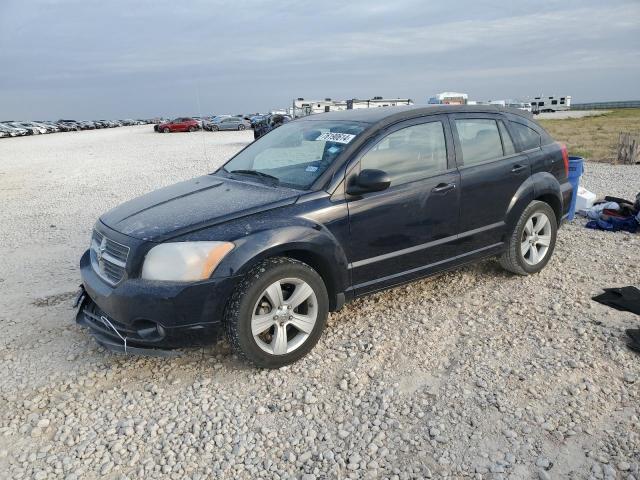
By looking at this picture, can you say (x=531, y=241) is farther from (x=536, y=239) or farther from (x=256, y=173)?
(x=256, y=173)

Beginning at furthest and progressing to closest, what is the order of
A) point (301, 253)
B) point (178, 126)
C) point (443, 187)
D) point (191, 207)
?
point (178, 126) < point (443, 187) < point (191, 207) < point (301, 253)

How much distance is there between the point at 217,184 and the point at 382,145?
1406 mm

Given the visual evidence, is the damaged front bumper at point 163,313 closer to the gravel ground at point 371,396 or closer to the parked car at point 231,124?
the gravel ground at point 371,396

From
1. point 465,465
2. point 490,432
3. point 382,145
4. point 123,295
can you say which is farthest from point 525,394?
point 123,295

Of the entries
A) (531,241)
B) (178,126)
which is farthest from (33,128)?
(531,241)

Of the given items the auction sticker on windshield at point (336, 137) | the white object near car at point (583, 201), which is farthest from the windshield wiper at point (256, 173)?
the white object near car at point (583, 201)

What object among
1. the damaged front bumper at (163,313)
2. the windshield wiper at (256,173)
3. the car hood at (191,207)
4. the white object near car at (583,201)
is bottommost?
the white object near car at (583,201)

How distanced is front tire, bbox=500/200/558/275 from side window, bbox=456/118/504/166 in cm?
69

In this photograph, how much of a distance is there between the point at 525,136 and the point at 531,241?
103cm

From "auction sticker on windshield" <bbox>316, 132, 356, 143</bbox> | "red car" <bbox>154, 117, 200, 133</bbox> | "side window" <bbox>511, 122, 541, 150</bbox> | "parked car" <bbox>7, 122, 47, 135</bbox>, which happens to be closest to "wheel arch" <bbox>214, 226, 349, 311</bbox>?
"auction sticker on windshield" <bbox>316, 132, 356, 143</bbox>

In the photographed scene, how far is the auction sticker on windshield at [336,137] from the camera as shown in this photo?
4.00 meters

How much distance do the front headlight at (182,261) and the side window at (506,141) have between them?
294 cm

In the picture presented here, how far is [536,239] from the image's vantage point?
5.08 metres

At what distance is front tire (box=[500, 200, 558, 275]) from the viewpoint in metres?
4.86
